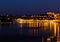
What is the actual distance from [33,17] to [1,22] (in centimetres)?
825

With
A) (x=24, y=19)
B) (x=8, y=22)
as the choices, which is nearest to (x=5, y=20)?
(x=8, y=22)

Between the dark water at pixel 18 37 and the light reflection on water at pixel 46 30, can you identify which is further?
the light reflection on water at pixel 46 30

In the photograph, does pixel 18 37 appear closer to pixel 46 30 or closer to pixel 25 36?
pixel 25 36

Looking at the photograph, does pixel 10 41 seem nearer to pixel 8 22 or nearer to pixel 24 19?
pixel 8 22

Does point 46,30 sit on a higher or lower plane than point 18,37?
lower

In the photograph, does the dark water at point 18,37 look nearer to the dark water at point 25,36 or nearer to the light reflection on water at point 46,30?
the dark water at point 25,36

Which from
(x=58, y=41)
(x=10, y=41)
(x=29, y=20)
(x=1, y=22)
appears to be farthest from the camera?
(x=29, y=20)

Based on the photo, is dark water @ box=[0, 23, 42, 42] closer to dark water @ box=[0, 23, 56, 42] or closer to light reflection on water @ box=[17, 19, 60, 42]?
dark water @ box=[0, 23, 56, 42]

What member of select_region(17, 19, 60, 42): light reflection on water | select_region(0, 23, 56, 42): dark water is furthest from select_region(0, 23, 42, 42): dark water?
select_region(17, 19, 60, 42): light reflection on water

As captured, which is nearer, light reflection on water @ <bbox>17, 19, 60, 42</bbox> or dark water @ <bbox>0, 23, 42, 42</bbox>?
dark water @ <bbox>0, 23, 42, 42</bbox>

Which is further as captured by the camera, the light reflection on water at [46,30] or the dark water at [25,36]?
the light reflection on water at [46,30]

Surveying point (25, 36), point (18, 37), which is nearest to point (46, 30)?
point (25, 36)

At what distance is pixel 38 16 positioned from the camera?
2029 inches

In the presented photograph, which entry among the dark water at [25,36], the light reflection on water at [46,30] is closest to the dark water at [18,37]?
the dark water at [25,36]
